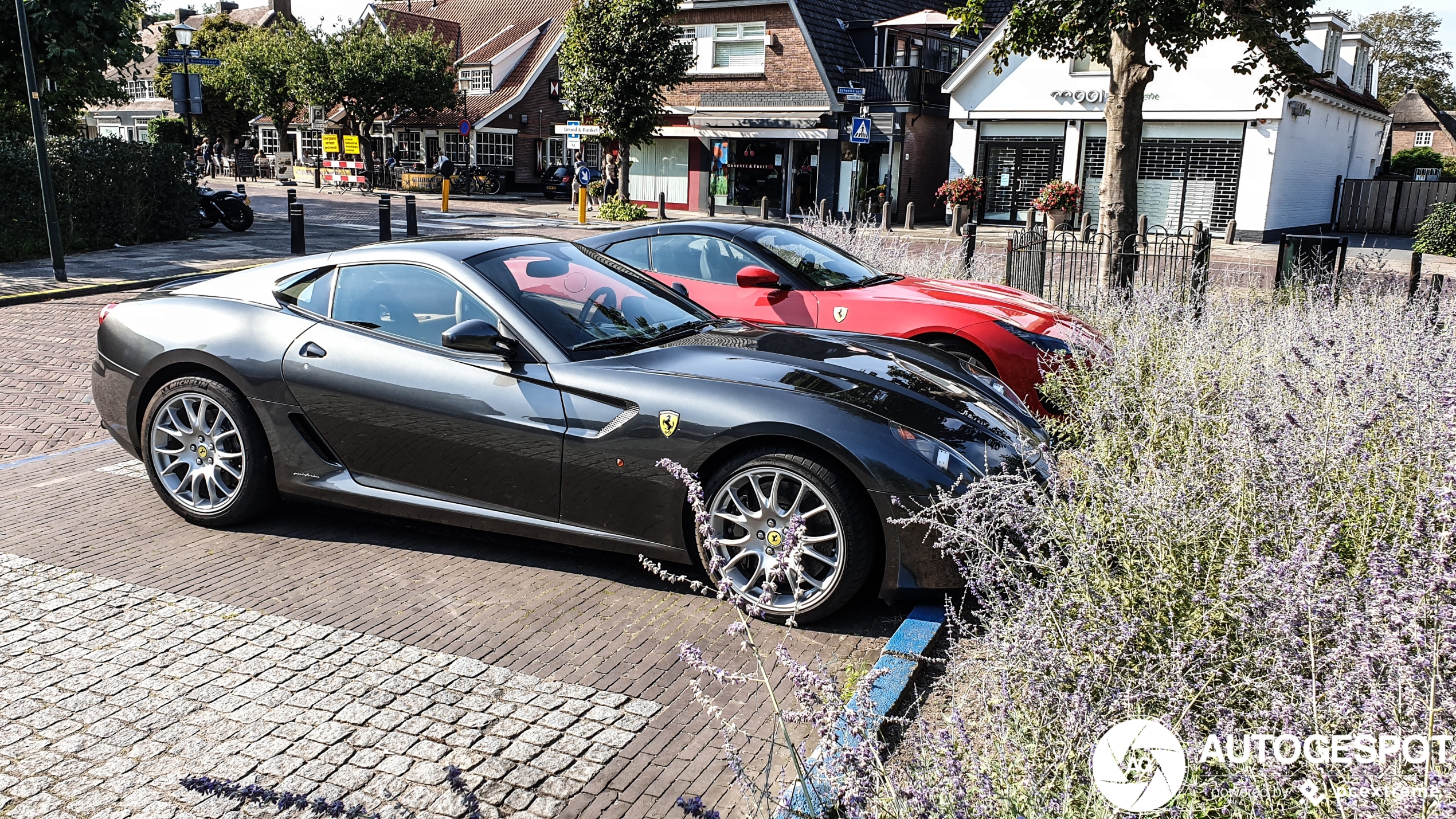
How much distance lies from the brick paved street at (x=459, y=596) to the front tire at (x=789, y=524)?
0.19 metres

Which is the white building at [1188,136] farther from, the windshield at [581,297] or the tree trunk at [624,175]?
the windshield at [581,297]

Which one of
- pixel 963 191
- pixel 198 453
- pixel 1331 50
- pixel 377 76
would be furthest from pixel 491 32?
pixel 198 453

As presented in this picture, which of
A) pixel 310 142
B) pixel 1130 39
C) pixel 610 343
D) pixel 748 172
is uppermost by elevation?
pixel 1130 39

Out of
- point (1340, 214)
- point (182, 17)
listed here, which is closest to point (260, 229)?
point (1340, 214)

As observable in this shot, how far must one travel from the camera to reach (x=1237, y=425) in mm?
3812

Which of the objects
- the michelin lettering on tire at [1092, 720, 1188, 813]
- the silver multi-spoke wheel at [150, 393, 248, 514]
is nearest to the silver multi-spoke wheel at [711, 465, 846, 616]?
the michelin lettering on tire at [1092, 720, 1188, 813]

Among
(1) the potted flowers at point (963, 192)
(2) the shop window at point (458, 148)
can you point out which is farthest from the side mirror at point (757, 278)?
(2) the shop window at point (458, 148)

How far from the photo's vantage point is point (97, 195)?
18.9 meters

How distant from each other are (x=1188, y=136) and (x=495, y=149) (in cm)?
3169

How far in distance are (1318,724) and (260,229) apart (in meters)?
25.6

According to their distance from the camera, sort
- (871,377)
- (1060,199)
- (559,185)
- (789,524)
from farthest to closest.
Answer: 1. (559,185)
2. (1060,199)
3. (871,377)
4. (789,524)

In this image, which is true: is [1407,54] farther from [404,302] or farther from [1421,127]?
[404,302]

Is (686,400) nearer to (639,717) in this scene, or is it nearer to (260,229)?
(639,717)

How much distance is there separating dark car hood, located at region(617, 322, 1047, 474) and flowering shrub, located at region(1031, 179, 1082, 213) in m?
23.0
